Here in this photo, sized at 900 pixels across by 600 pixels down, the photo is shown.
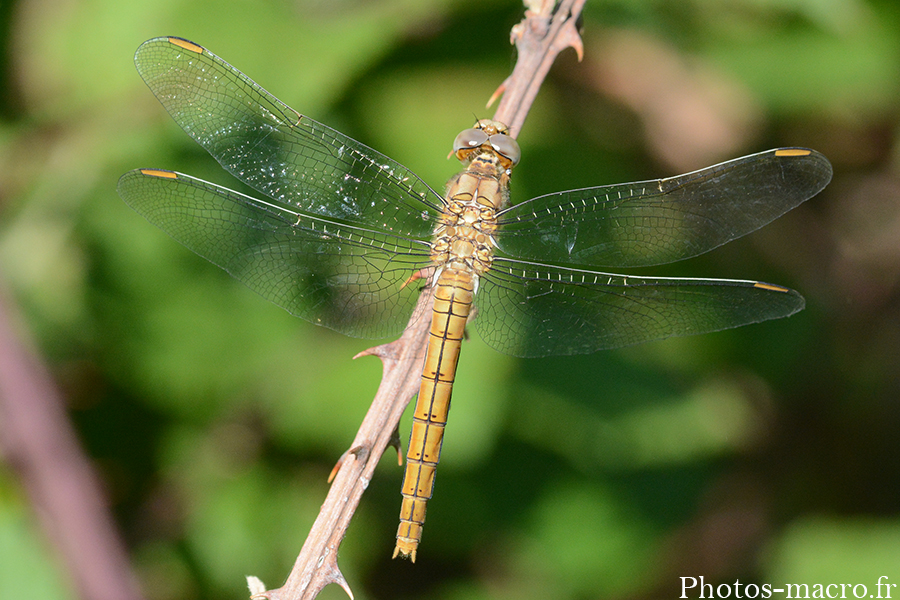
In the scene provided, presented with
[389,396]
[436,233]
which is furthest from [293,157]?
[389,396]

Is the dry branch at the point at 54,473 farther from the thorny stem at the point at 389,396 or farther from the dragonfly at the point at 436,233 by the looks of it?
the thorny stem at the point at 389,396

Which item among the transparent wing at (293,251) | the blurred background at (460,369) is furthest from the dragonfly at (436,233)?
the blurred background at (460,369)

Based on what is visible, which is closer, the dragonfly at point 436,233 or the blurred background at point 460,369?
the dragonfly at point 436,233

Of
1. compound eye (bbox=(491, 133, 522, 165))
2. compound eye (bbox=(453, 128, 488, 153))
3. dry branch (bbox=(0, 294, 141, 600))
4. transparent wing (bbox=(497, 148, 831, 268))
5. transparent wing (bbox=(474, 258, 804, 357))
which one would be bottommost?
dry branch (bbox=(0, 294, 141, 600))

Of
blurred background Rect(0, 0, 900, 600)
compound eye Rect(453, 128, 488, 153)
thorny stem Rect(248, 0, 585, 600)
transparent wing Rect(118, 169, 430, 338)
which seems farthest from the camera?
blurred background Rect(0, 0, 900, 600)

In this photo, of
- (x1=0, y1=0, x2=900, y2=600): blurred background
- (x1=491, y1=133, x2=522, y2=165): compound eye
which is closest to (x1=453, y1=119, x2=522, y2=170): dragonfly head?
(x1=491, y1=133, x2=522, y2=165): compound eye

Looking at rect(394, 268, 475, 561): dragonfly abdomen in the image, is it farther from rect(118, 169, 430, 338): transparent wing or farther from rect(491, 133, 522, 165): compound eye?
rect(491, 133, 522, 165): compound eye

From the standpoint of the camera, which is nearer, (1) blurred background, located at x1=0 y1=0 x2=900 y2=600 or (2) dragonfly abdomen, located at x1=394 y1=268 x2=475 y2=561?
(2) dragonfly abdomen, located at x1=394 y1=268 x2=475 y2=561
